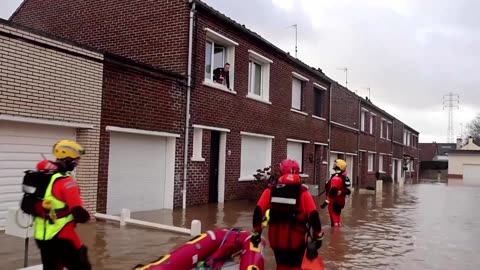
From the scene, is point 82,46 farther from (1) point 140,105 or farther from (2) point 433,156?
(2) point 433,156

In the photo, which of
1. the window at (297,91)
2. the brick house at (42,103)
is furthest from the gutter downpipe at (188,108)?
the window at (297,91)

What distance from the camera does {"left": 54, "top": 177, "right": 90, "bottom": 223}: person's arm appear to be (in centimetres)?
453

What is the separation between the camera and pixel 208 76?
1591 cm

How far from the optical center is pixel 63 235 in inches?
183

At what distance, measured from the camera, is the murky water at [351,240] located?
780cm

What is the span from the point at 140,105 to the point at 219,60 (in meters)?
5.01

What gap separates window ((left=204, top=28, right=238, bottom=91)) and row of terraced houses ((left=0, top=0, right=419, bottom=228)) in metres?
0.05

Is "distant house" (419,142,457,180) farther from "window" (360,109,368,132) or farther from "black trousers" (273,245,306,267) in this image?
"black trousers" (273,245,306,267)

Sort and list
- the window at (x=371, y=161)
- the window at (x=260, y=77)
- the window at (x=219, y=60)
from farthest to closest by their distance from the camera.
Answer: the window at (x=371, y=161), the window at (x=260, y=77), the window at (x=219, y=60)

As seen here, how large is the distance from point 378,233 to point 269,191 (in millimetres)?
6521

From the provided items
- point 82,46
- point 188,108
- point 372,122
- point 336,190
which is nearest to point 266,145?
point 188,108

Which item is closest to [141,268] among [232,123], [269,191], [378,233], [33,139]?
[269,191]

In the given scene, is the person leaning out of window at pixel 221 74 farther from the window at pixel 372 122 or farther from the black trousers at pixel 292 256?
the window at pixel 372 122

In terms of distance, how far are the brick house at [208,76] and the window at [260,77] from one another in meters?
0.04
